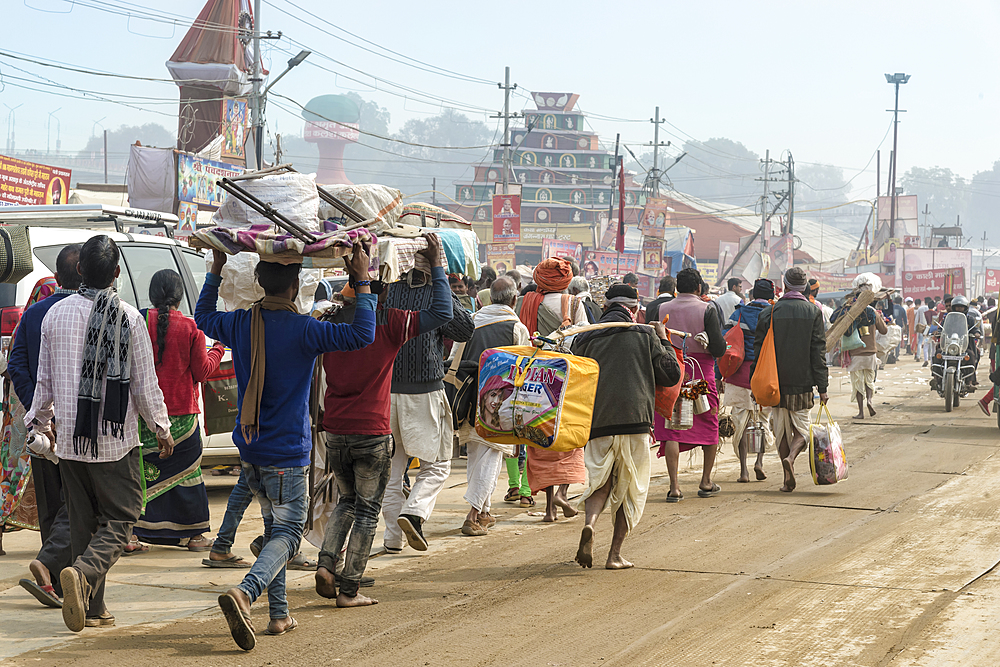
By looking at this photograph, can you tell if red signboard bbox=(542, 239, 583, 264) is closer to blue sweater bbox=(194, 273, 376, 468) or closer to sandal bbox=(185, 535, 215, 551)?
sandal bbox=(185, 535, 215, 551)

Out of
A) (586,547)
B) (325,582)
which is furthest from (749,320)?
Result: (325,582)

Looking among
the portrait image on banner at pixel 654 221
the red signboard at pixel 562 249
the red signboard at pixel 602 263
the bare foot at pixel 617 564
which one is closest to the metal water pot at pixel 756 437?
the bare foot at pixel 617 564

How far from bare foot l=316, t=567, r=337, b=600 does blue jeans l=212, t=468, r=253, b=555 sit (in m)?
1.33

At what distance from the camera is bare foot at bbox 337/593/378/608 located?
5.77 m

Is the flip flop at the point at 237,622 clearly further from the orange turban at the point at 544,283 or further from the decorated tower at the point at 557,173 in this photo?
the decorated tower at the point at 557,173

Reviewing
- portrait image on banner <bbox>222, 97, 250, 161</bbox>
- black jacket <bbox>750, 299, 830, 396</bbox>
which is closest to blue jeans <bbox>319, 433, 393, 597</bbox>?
black jacket <bbox>750, 299, 830, 396</bbox>

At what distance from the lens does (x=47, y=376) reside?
5.23 metres

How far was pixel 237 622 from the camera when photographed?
15.6 ft

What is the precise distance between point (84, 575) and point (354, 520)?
146 centimetres

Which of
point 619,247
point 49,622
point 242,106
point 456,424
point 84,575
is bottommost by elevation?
point 49,622

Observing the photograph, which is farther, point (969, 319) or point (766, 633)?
point (969, 319)

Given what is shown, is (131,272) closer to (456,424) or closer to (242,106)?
(456,424)

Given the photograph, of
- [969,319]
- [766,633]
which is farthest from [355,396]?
[969,319]

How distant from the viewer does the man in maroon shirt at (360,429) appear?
571 cm
